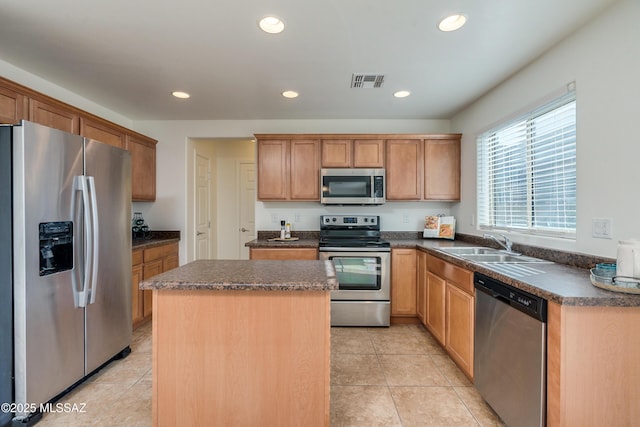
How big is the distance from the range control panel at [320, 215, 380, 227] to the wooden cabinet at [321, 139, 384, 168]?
2.15 ft

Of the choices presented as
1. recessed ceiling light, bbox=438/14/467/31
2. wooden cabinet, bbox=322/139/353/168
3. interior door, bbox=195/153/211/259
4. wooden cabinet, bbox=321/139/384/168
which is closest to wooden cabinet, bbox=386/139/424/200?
wooden cabinet, bbox=321/139/384/168

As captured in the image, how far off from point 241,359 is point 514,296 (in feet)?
4.91

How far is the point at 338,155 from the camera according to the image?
138 inches

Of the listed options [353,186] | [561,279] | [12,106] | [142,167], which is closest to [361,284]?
[353,186]

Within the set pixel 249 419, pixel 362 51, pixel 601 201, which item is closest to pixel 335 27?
pixel 362 51

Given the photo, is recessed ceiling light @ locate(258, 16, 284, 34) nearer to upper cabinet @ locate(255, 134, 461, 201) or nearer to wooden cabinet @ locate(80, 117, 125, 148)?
upper cabinet @ locate(255, 134, 461, 201)

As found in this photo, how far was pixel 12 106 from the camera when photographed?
2.04 metres

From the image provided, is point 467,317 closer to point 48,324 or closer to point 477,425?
point 477,425

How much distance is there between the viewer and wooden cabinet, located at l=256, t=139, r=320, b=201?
138 inches

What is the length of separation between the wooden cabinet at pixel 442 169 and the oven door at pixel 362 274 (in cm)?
109

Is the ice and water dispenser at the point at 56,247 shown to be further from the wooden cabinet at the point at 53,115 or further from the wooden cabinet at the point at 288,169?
the wooden cabinet at the point at 288,169

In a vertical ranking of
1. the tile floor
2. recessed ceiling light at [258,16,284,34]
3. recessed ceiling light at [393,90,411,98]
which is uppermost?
recessed ceiling light at [393,90,411,98]

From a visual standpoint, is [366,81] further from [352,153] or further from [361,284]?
[361,284]

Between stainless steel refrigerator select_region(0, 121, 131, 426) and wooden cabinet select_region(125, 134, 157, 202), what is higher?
wooden cabinet select_region(125, 134, 157, 202)
